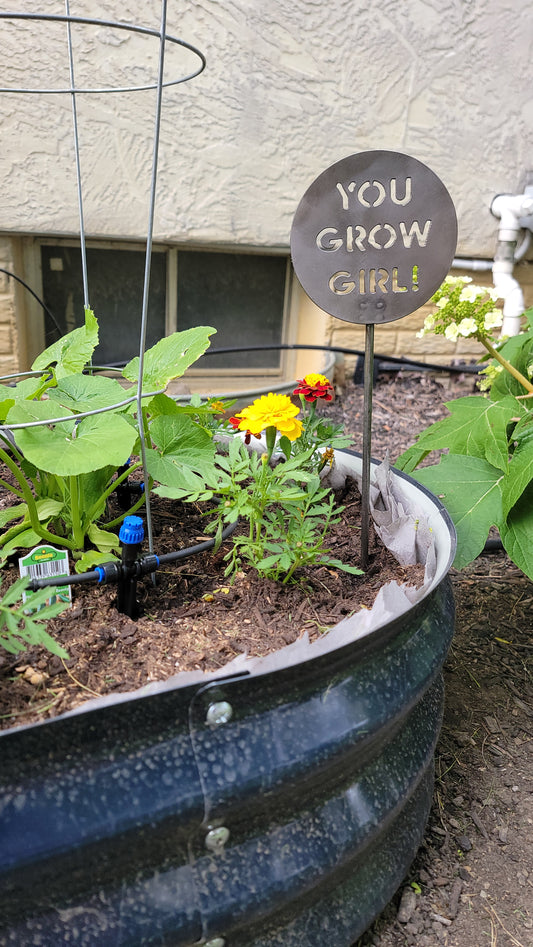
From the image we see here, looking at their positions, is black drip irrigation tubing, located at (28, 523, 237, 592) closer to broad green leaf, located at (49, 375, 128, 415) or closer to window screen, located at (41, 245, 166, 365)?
broad green leaf, located at (49, 375, 128, 415)

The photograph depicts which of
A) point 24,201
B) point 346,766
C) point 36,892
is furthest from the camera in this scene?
point 24,201

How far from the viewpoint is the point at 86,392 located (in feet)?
3.54

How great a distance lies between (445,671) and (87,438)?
998 mm

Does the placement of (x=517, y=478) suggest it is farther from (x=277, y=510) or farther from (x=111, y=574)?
(x=111, y=574)

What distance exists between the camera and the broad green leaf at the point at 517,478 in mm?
1128

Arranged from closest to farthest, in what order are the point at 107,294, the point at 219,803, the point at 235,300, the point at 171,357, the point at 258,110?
the point at 219,803
the point at 171,357
the point at 258,110
the point at 107,294
the point at 235,300

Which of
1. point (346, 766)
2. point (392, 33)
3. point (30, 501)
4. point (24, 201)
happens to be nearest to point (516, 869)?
point (346, 766)

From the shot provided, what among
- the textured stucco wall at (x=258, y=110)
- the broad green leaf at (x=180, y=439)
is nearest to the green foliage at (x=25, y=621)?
the broad green leaf at (x=180, y=439)

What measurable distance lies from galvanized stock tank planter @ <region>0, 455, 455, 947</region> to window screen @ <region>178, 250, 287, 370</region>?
2520 millimetres

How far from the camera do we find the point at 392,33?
2711 millimetres

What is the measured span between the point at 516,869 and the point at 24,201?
254cm

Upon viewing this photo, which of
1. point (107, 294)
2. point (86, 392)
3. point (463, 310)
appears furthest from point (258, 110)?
point (86, 392)

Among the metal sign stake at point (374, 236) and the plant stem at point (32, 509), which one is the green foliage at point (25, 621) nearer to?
the plant stem at point (32, 509)

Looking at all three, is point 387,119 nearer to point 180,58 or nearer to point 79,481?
point 180,58
